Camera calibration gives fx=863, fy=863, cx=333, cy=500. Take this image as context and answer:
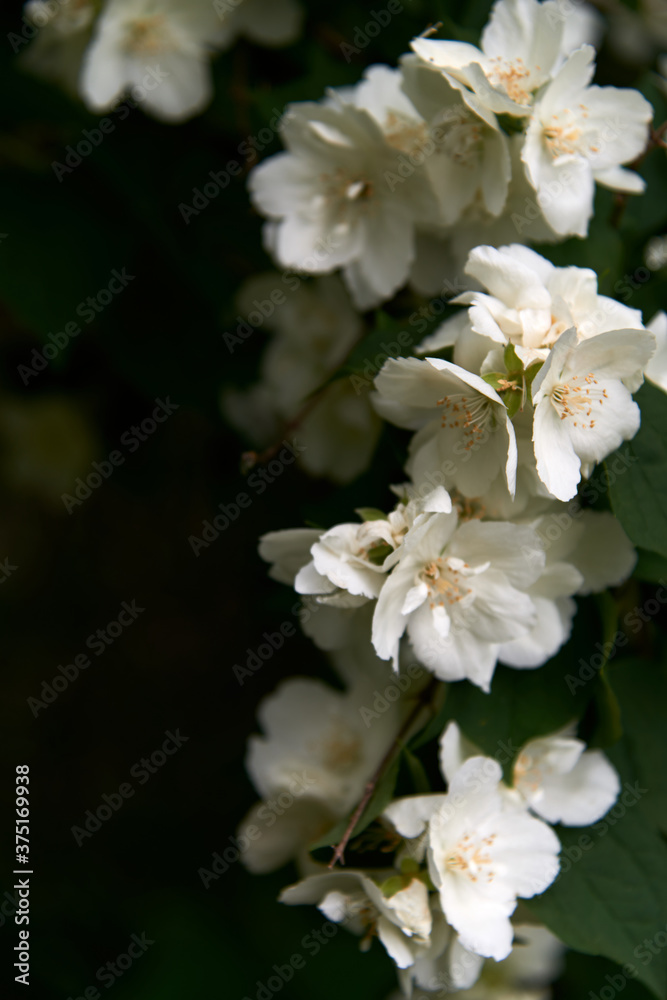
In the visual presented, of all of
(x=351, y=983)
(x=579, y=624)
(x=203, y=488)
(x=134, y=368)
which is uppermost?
(x=134, y=368)

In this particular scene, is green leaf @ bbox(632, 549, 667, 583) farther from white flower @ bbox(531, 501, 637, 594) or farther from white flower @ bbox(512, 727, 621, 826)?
white flower @ bbox(512, 727, 621, 826)

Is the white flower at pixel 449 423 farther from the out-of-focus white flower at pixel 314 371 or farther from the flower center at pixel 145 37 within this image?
the flower center at pixel 145 37

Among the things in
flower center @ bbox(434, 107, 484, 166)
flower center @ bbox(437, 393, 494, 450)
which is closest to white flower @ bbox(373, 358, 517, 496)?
flower center @ bbox(437, 393, 494, 450)

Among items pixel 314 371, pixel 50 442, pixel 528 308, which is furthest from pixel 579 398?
pixel 50 442

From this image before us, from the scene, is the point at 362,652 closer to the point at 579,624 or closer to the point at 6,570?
the point at 579,624

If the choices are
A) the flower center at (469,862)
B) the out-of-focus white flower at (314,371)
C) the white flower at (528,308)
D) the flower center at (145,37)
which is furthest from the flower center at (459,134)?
the flower center at (469,862)

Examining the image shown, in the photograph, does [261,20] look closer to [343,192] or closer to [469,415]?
[343,192]

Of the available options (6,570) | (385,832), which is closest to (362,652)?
(385,832)
